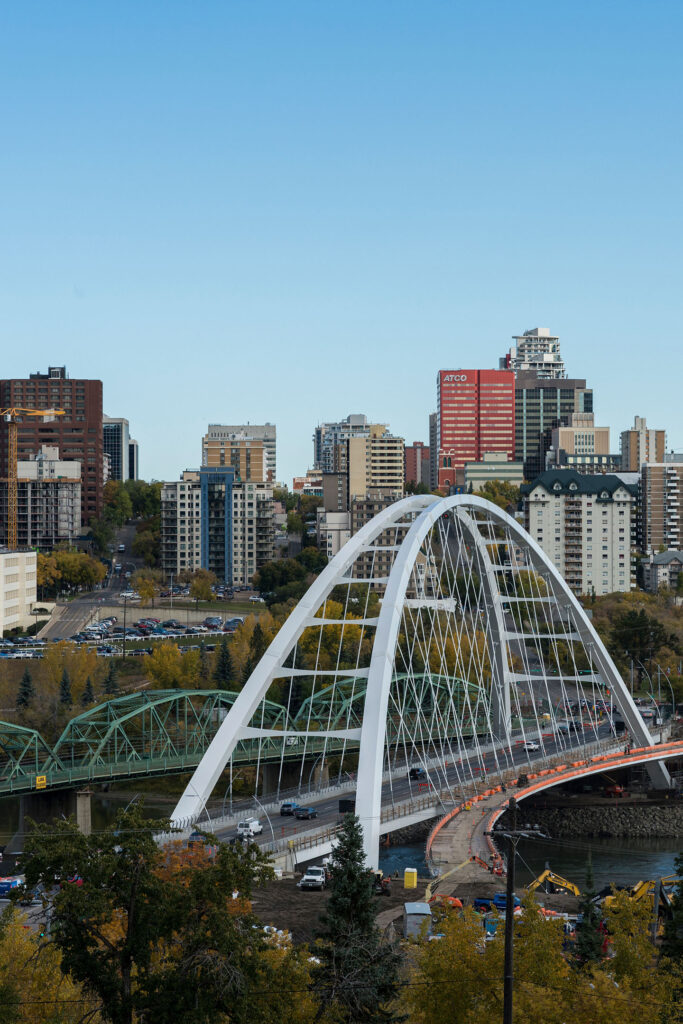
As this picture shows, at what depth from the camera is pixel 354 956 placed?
2042 centimetres

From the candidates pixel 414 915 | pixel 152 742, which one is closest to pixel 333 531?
pixel 152 742

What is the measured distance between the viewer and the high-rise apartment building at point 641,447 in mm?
143250

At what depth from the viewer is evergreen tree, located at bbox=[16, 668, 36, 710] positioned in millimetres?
62188

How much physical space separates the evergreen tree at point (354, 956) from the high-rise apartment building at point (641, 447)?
121902 millimetres

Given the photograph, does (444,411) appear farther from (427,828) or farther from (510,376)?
(427,828)

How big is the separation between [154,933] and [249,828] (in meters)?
22.8

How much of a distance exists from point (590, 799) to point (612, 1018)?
3849 cm

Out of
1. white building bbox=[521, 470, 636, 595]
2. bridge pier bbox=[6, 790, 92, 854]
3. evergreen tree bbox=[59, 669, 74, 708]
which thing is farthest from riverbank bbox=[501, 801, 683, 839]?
white building bbox=[521, 470, 636, 595]

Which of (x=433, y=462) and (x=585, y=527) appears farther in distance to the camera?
(x=433, y=462)

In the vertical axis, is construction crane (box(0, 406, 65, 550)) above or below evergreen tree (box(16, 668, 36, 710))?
above

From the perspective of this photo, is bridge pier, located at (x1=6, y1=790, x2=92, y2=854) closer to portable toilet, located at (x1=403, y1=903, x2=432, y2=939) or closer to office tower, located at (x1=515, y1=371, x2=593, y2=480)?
portable toilet, located at (x1=403, y1=903, x2=432, y2=939)

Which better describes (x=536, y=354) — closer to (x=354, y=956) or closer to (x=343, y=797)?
(x=343, y=797)

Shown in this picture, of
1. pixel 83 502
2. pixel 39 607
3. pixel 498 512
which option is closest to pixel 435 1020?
pixel 498 512

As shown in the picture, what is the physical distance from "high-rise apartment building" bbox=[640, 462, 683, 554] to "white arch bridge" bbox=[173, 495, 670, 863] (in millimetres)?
30450
